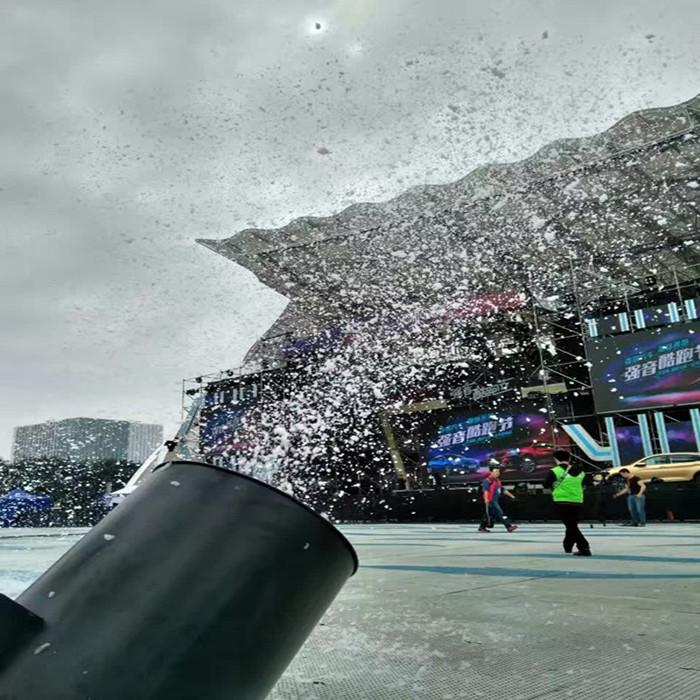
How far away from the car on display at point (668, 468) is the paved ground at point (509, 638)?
38.2ft

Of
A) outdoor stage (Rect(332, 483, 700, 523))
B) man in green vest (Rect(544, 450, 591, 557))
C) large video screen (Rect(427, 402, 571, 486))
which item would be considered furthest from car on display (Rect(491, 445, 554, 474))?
man in green vest (Rect(544, 450, 591, 557))

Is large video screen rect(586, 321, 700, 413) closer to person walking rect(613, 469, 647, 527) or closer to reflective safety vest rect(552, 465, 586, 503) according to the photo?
person walking rect(613, 469, 647, 527)

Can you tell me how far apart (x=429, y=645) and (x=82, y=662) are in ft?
A: 4.94

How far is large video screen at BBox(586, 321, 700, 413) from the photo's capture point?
16.8 m

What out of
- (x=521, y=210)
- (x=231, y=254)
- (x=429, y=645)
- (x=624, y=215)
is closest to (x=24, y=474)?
(x=231, y=254)

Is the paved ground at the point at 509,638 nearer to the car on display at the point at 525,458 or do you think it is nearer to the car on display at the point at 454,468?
the car on display at the point at 525,458

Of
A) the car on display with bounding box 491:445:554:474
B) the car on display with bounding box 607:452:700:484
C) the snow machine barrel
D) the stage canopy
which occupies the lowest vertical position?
the car on display with bounding box 607:452:700:484

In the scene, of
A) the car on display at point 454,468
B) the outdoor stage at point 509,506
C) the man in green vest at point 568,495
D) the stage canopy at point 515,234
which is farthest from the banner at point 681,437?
the man in green vest at point 568,495

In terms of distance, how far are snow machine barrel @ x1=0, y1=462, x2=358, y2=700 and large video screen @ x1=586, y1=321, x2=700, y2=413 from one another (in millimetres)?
18154

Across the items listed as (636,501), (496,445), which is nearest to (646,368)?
(496,445)

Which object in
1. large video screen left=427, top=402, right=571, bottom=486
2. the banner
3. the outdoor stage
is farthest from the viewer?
large video screen left=427, top=402, right=571, bottom=486

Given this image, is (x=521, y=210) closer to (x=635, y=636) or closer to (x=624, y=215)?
(x=624, y=215)

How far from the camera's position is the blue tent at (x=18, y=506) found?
27.0 meters

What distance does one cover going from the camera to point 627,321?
59.7ft
